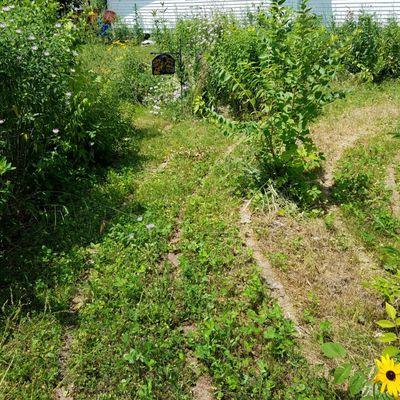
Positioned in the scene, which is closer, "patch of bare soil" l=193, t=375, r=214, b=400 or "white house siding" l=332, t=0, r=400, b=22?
"patch of bare soil" l=193, t=375, r=214, b=400

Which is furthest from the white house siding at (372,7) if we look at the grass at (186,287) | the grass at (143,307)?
the grass at (143,307)

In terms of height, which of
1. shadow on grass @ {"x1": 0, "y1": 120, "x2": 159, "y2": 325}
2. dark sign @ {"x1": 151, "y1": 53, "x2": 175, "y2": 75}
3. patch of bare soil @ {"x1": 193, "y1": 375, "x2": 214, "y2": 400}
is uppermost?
dark sign @ {"x1": 151, "y1": 53, "x2": 175, "y2": 75}

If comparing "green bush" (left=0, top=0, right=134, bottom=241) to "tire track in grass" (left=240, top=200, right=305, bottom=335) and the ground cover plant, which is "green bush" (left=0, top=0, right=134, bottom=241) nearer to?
the ground cover plant

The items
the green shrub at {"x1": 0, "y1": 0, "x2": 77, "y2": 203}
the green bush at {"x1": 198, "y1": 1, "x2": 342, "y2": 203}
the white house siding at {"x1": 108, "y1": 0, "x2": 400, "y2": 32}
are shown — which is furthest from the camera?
the white house siding at {"x1": 108, "y1": 0, "x2": 400, "y2": 32}

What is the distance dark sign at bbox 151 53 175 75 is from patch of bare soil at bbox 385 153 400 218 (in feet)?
12.4

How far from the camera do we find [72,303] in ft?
10.9

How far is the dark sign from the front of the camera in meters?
7.18

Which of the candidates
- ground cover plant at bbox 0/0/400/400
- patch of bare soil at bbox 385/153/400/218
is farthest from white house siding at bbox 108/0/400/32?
patch of bare soil at bbox 385/153/400/218

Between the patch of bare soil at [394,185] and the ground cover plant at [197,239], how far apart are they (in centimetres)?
2

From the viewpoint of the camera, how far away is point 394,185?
16.1 ft

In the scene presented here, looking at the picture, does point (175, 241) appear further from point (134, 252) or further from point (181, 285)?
point (181, 285)

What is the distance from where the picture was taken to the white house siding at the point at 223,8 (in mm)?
12211

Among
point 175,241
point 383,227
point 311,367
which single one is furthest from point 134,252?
point 383,227

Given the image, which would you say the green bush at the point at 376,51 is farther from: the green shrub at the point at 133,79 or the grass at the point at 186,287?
the grass at the point at 186,287
